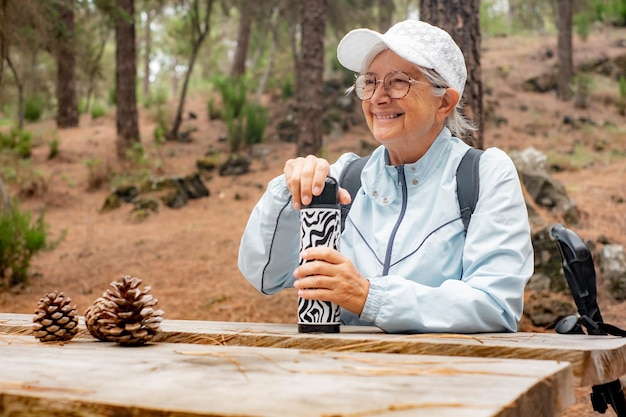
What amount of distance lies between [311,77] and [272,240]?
790cm

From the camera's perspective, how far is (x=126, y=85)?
43.0ft

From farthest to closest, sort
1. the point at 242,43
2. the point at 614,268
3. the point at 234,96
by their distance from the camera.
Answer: the point at 242,43 → the point at 234,96 → the point at 614,268

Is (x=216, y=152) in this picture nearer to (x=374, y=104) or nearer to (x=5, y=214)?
(x=5, y=214)

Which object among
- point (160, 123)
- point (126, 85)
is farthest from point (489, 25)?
Answer: point (126, 85)

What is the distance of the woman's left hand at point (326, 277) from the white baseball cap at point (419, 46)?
720 mm

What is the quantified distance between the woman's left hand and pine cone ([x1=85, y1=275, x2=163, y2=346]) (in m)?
0.38

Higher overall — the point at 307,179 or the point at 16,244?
the point at 307,179

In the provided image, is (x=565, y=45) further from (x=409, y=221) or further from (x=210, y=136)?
(x=409, y=221)

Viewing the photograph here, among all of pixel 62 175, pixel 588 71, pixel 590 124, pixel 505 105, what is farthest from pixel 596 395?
pixel 588 71

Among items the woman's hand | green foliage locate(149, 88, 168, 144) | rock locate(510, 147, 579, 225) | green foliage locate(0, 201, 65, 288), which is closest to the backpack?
the woman's hand

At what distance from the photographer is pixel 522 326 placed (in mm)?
5465

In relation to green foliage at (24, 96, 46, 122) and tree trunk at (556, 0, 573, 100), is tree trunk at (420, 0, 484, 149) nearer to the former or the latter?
tree trunk at (556, 0, 573, 100)

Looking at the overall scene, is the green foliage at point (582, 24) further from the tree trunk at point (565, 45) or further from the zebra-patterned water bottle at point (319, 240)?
the zebra-patterned water bottle at point (319, 240)

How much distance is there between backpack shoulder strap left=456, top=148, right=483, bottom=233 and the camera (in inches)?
85.7
